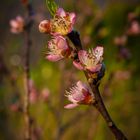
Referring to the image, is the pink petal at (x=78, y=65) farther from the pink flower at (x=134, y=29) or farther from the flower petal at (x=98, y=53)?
the pink flower at (x=134, y=29)

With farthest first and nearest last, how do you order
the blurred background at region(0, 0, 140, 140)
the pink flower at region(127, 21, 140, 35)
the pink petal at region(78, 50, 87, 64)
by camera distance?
the blurred background at region(0, 0, 140, 140), the pink flower at region(127, 21, 140, 35), the pink petal at region(78, 50, 87, 64)

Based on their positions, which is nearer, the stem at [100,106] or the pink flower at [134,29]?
the stem at [100,106]

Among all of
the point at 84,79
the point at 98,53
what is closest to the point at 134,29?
the point at 84,79

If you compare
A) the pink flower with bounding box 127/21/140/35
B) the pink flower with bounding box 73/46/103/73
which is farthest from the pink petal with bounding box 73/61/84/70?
the pink flower with bounding box 127/21/140/35

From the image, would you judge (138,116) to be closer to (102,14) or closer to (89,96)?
(102,14)

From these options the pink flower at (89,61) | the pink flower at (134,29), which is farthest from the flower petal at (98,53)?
the pink flower at (134,29)

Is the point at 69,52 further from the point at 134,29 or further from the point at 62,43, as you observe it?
the point at 134,29

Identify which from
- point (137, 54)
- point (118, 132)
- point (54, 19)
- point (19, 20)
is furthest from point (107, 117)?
point (137, 54)

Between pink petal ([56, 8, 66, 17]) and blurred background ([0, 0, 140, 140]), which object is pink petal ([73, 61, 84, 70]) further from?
blurred background ([0, 0, 140, 140])
